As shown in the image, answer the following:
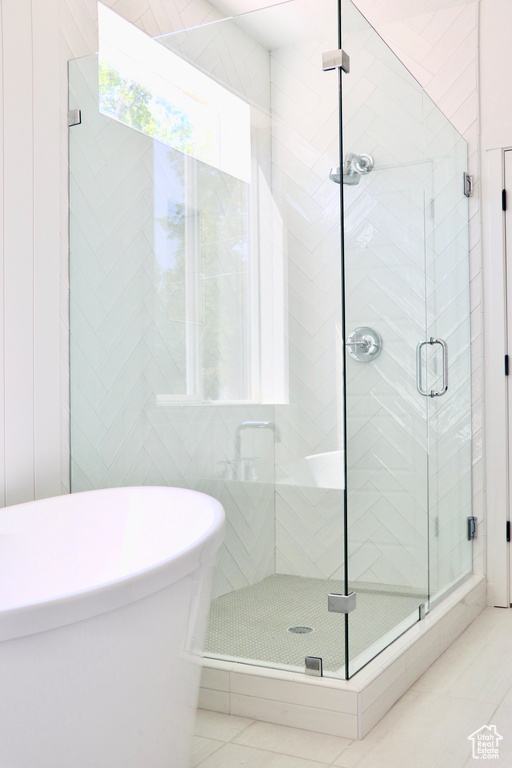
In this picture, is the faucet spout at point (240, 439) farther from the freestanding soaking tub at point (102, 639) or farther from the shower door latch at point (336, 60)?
the shower door latch at point (336, 60)

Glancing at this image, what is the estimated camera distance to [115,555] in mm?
2107

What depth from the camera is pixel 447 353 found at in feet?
10.0

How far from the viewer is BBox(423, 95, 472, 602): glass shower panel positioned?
2.88 meters

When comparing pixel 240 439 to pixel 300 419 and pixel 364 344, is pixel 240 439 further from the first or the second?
pixel 364 344

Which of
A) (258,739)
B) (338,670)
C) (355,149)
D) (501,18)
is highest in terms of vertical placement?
(501,18)

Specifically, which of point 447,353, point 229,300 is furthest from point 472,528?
point 229,300

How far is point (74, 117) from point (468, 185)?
1837 mm

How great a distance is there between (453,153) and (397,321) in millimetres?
1144

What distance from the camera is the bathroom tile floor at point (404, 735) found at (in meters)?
1.85

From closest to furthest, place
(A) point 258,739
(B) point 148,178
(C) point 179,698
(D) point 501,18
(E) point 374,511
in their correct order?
(C) point 179,698 → (A) point 258,739 → (E) point 374,511 → (B) point 148,178 → (D) point 501,18

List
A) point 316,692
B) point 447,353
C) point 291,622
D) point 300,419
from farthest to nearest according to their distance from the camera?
point 447,353, point 300,419, point 291,622, point 316,692

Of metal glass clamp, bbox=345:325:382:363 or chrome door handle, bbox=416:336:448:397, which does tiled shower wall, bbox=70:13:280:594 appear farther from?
chrome door handle, bbox=416:336:448:397

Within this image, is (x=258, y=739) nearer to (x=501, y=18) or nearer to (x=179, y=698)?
(x=179, y=698)

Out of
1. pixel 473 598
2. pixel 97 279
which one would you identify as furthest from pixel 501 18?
pixel 473 598
